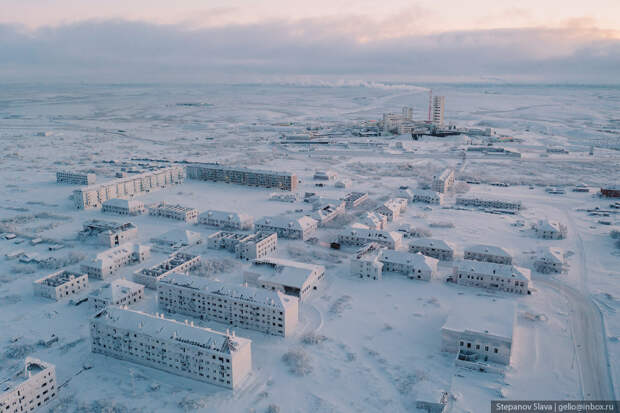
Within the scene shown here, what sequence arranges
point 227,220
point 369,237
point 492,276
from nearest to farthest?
point 492,276 < point 369,237 < point 227,220

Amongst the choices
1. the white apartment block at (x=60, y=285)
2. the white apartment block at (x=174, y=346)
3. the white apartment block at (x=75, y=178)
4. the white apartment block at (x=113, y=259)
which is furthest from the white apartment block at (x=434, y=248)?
the white apartment block at (x=75, y=178)

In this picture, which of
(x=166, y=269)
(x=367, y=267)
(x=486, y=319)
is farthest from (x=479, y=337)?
(x=166, y=269)

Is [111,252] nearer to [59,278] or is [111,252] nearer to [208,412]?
[59,278]

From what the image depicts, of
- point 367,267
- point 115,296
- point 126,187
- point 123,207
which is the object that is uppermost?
point 126,187

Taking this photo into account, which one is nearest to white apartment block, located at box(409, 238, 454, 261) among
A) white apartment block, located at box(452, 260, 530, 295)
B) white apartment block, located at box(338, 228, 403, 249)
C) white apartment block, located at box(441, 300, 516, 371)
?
white apartment block, located at box(338, 228, 403, 249)

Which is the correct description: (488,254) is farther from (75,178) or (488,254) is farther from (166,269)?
(75,178)

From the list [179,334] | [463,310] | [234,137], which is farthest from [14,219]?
[234,137]

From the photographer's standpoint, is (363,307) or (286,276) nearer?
(363,307)
